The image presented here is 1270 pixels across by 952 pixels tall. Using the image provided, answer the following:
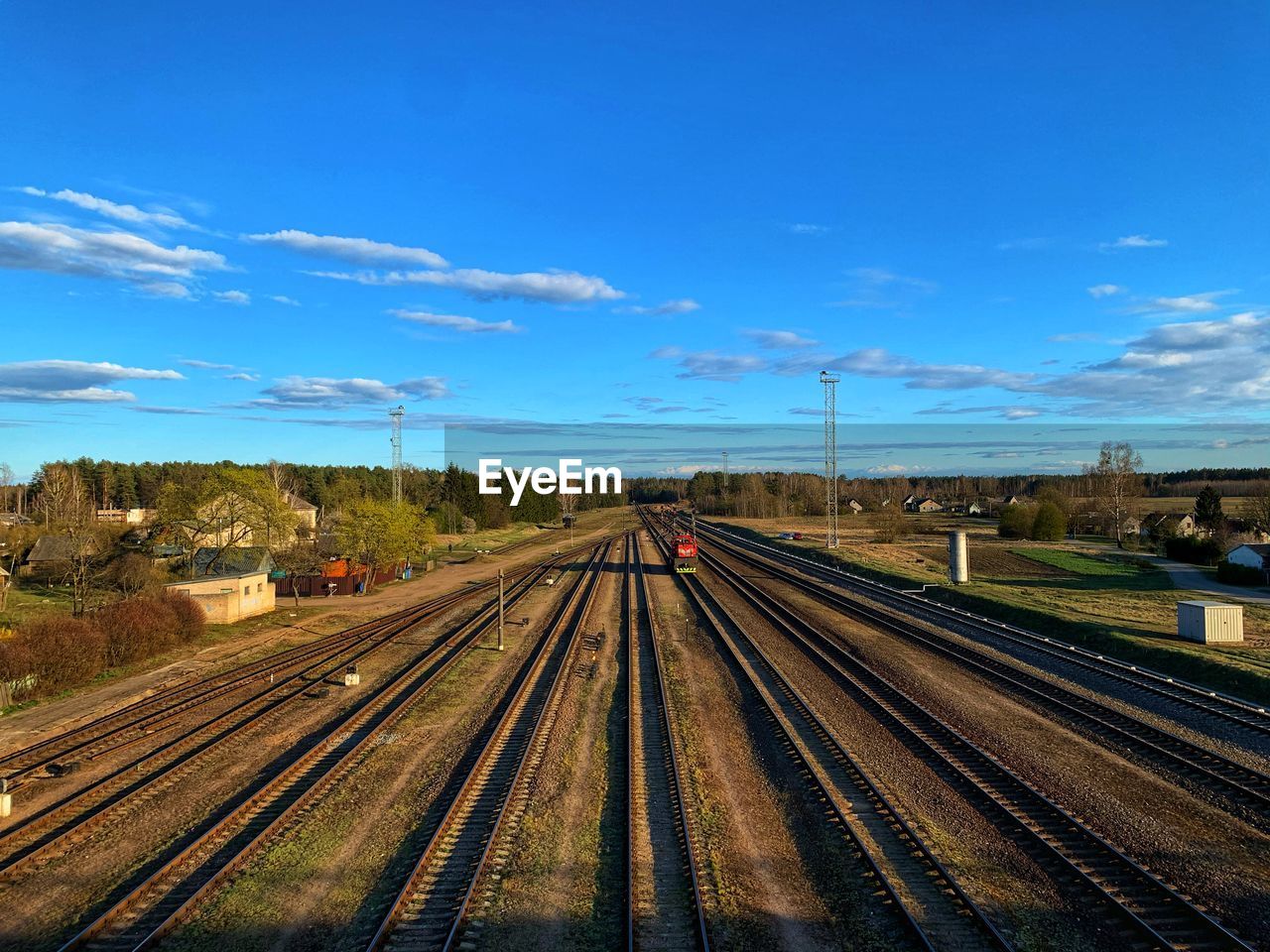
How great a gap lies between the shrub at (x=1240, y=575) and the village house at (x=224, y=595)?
56.4m

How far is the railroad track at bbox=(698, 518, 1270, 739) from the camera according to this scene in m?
16.8

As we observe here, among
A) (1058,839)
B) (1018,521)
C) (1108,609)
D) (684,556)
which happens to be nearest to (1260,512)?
(1018,521)

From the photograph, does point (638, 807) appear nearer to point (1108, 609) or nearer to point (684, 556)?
point (1108, 609)

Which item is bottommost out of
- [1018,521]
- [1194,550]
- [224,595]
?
[1194,550]

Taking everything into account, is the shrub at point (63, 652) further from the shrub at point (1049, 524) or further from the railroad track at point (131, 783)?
the shrub at point (1049, 524)

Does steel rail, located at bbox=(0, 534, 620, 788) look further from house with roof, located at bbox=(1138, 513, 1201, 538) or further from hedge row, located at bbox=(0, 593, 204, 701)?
house with roof, located at bbox=(1138, 513, 1201, 538)

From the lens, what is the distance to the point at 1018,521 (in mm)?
80750

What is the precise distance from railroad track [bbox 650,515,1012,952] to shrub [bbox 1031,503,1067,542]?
70.0m

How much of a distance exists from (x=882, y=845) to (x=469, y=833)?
6061 millimetres

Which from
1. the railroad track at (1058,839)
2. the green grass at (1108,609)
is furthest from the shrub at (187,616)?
the green grass at (1108,609)

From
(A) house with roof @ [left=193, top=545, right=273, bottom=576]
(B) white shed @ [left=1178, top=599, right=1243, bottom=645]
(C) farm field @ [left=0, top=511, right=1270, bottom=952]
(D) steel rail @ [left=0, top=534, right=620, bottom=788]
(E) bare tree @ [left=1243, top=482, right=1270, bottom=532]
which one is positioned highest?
(E) bare tree @ [left=1243, top=482, right=1270, bottom=532]

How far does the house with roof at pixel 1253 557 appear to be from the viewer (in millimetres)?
46050

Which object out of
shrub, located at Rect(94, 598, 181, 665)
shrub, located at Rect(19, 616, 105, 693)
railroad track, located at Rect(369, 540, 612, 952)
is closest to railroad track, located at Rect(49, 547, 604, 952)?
railroad track, located at Rect(369, 540, 612, 952)

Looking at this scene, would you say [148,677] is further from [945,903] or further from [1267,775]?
[1267,775]
